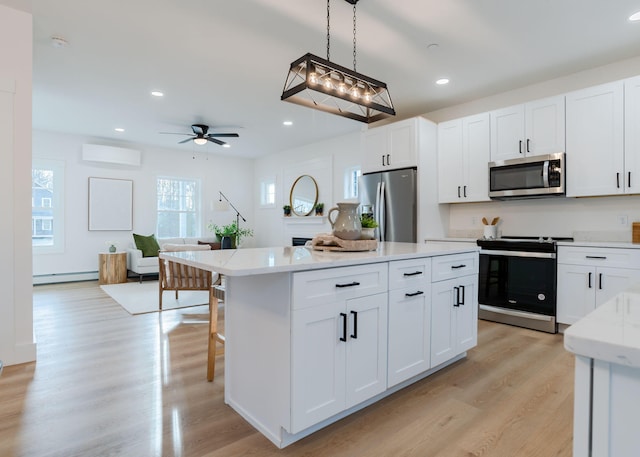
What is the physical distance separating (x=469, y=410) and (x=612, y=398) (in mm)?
1757

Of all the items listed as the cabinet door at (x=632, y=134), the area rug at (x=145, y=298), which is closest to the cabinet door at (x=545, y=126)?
the cabinet door at (x=632, y=134)

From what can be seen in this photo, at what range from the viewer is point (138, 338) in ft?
10.8

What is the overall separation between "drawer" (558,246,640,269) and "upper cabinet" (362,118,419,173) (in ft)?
6.13

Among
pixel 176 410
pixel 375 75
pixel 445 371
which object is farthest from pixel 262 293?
pixel 375 75

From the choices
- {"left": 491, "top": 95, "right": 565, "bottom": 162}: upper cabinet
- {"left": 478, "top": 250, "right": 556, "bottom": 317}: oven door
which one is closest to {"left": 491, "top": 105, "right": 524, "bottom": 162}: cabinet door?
{"left": 491, "top": 95, "right": 565, "bottom": 162}: upper cabinet

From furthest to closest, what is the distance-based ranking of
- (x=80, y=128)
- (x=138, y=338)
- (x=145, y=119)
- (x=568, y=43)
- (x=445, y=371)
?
(x=80, y=128)
(x=145, y=119)
(x=138, y=338)
(x=568, y=43)
(x=445, y=371)

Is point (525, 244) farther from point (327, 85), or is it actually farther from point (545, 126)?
point (327, 85)

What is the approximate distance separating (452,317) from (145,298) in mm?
4257

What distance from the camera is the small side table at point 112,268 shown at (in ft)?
20.6

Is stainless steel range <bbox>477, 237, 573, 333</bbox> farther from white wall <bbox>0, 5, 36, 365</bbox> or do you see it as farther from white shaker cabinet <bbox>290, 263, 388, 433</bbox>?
white wall <bbox>0, 5, 36, 365</bbox>

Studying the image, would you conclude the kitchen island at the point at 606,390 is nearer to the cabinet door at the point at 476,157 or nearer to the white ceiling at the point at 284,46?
the white ceiling at the point at 284,46

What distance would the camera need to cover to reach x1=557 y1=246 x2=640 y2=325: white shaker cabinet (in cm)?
311

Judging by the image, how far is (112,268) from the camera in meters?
6.36

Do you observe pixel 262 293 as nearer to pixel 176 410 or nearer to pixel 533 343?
pixel 176 410
